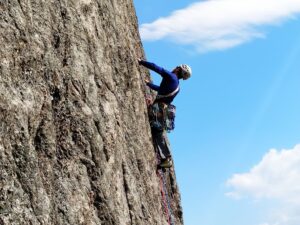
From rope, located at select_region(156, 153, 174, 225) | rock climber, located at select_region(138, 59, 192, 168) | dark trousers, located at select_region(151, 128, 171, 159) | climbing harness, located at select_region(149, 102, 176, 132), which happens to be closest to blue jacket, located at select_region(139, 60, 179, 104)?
rock climber, located at select_region(138, 59, 192, 168)

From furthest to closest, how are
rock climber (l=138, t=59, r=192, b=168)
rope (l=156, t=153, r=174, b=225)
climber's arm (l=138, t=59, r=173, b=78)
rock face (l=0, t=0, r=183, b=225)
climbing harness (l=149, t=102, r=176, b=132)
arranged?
rope (l=156, t=153, r=174, b=225) < climbing harness (l=149, t=102, r=176, b=132) < rock climber (l=138, t=59, r=192, b=168) < climber's arm (l=138, t=59, r=173, b=78) < rock face (l=0, t=0, r=183, b=225)

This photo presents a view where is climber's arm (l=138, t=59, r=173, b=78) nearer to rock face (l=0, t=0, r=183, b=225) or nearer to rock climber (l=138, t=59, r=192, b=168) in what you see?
rock climber (l=138, t=59, r=192, b=168)

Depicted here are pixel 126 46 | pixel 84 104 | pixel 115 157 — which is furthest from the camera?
pixel 126 46

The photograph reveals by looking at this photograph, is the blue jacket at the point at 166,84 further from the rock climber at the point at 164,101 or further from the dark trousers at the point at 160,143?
the dark trousers at the point at 160,143

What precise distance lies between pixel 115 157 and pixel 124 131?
177 cm

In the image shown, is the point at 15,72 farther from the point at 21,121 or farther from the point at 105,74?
the point at 105,74

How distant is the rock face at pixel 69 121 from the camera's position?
1112cm

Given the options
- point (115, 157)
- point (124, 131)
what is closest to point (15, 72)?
point (115, 157)

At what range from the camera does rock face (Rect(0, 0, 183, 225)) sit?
11.1 m

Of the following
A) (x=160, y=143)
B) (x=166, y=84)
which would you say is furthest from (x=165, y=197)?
(x=166, y=84)

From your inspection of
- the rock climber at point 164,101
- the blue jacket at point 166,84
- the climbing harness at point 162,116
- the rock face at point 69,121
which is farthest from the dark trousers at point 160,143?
the rock face at point 69,121

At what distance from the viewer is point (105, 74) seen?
15.5 metres

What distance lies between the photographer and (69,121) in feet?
43.0

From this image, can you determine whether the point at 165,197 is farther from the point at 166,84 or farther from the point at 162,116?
the point at 166,84
